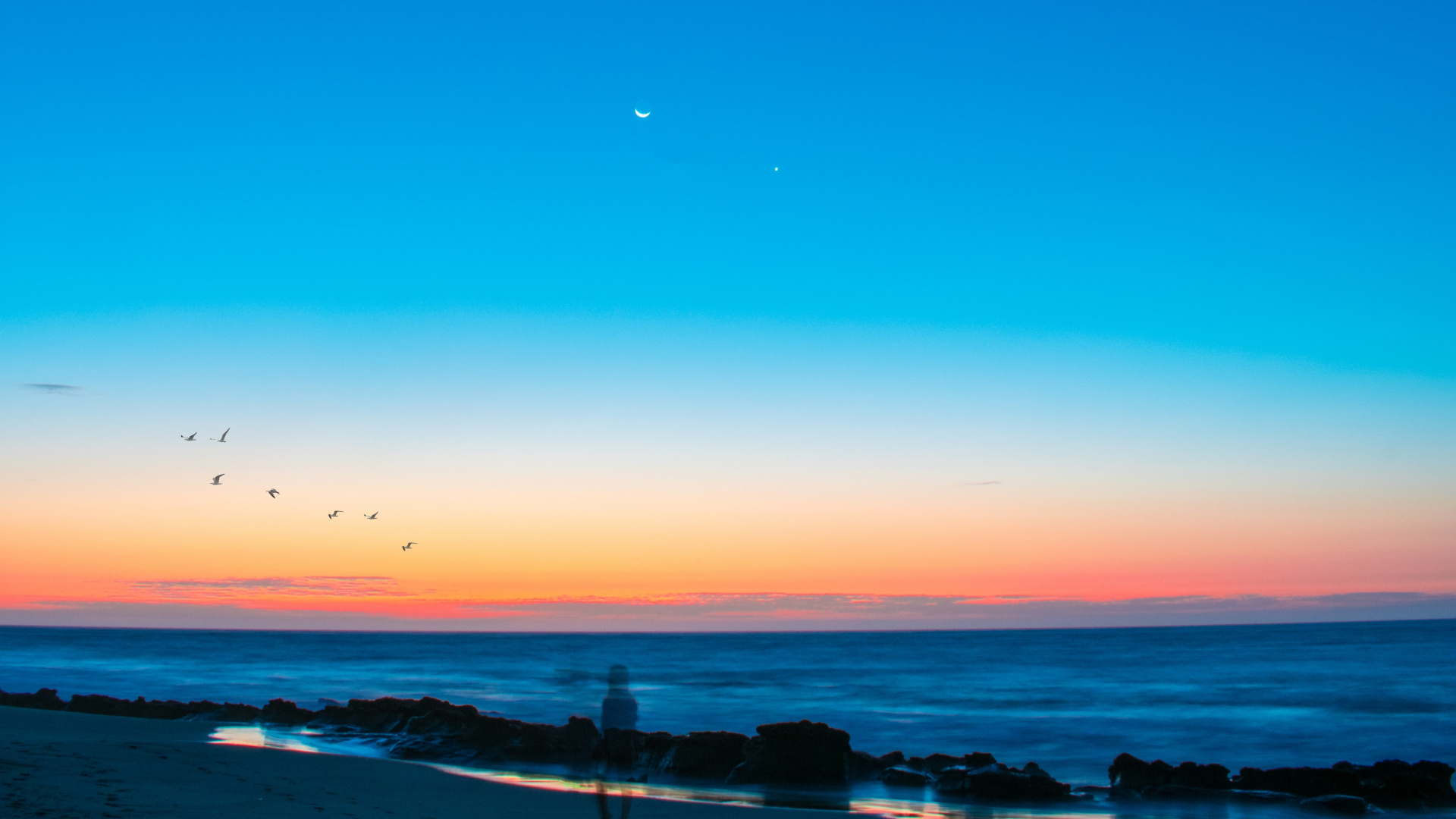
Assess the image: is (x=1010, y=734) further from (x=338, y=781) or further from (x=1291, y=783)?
(x=338, y=781)

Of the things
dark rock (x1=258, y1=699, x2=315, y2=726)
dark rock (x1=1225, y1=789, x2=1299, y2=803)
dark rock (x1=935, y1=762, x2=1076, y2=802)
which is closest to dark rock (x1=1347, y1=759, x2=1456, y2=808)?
dark rock (x1=1225, y1=789, x2=1299, y2=803)

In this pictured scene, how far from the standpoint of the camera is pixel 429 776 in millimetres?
16438

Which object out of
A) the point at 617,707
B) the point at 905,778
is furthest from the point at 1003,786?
the point at 617,707

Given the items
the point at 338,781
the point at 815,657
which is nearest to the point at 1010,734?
the point at 338,781

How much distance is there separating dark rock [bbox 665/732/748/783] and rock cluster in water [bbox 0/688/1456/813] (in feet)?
0.06

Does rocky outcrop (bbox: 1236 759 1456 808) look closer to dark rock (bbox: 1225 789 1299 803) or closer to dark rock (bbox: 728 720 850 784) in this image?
dark rock (bbox: 1225 789 1299 803)

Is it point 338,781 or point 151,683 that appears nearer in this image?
point 338,781

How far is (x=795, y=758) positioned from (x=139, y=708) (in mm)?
18409

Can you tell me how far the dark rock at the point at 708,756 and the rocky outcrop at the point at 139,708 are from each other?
12481 millimetres

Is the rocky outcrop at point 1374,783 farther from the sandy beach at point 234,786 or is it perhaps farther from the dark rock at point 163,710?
the dark rock at point 163,710

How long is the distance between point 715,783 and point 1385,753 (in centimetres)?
1965

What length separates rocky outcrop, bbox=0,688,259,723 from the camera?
24.9 m

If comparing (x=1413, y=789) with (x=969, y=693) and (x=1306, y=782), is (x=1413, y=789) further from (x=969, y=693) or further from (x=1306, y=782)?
(x=969, y=693)

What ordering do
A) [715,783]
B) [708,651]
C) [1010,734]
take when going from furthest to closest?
[708,651] → [1010,734] → [715,783]
